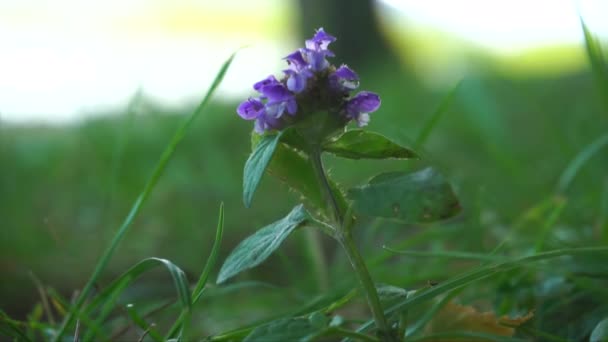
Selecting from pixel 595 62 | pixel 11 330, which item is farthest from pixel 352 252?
pixel 595 62

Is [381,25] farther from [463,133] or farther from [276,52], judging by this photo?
[463,133]

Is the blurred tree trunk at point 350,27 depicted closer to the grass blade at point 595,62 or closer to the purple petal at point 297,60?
the grass blade at point 595,62

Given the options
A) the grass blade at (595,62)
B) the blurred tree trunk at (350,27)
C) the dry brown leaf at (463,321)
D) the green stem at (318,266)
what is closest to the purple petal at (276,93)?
the dry brown leaf at (463,321)

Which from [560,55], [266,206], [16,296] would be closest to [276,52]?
[560,55]

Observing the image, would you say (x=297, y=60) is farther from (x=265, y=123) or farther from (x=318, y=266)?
(x=318, y=266)

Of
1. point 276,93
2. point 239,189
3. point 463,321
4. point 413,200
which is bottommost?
point 239,189
